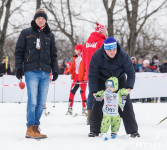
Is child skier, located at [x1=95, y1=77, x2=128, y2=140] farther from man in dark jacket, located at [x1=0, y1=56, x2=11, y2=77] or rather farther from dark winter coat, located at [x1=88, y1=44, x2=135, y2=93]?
man in dark jacket, located at [x1=0, y1=56, x2=11, y2=77]

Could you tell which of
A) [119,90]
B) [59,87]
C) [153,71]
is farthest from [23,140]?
[153,71]

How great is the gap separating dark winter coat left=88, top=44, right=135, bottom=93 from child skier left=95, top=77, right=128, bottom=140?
0.16 m

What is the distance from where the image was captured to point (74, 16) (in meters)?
23.4

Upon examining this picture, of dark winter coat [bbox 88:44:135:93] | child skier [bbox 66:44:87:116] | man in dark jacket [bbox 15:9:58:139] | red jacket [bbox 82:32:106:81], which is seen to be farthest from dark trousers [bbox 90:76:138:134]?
child skier [bbox 66:44:87:116]

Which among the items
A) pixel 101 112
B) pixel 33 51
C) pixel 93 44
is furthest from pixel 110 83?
pixel 93 44

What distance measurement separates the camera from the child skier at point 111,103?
4.77 metres

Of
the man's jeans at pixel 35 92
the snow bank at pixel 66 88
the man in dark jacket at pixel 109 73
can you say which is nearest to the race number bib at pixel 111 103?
the man in dark jacket at pixel 109 73

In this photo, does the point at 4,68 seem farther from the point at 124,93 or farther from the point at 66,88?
the point at 124,93

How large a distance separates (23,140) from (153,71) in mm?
9692

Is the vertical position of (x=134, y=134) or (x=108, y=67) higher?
(x=108, y=67)

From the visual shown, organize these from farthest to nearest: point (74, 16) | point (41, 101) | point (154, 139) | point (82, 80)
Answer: point (74, 16)
point (82, 80)
point (41, 101)
point (154, 139)

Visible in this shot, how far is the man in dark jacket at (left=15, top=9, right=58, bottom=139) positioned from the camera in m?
5.00

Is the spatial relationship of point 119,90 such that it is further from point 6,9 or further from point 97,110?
point 6,9

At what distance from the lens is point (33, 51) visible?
16.5 ft
